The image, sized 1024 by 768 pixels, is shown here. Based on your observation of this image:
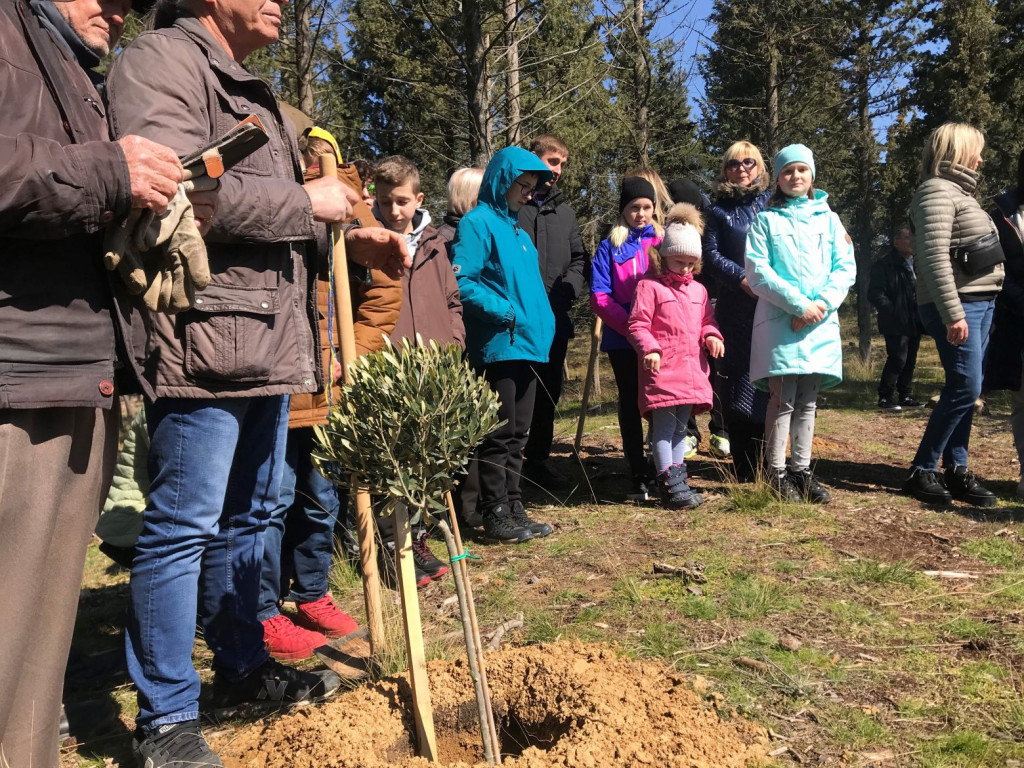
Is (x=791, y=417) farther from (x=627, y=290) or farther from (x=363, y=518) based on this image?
(x=363, y=518)

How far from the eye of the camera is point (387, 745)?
2309 mm

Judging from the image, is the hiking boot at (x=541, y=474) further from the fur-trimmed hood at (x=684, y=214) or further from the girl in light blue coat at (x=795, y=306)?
the fur-trimmed hood at (x=684, y=214)

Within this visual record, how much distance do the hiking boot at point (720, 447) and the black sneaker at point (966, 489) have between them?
65.7 inches

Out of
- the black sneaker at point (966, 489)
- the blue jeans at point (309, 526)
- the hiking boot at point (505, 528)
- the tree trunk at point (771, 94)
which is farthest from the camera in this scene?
the tree trunk at point (771, 94)

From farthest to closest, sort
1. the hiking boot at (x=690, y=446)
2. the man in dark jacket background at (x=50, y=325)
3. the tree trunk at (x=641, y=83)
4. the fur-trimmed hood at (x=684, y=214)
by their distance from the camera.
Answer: the tree trunk at (x=641, y=83) < the hiking boot at (x=690, y=446) < the fur-trimmed hood at (x=684, y=214) < the man in dark jacket background at (x=50, y=325)

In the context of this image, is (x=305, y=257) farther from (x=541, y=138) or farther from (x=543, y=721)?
(x=541, y=138)

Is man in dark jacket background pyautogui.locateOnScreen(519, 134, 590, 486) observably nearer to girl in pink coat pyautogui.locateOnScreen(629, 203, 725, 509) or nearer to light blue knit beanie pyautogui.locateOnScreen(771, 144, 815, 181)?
girl in pink coat pyautogui.locateOnScreen(629, 203, 725, 509)

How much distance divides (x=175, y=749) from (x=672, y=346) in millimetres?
3698

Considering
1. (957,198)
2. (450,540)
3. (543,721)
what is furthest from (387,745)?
(957,198)

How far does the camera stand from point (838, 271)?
4.97 meters

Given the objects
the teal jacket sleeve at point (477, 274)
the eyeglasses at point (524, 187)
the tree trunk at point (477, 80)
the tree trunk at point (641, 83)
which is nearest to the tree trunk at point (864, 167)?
the tree trunk at point (641, 83)

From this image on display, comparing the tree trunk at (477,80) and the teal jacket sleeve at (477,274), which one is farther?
the tree trunk at (477,80)

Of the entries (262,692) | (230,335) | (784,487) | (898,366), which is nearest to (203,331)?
(230,335)

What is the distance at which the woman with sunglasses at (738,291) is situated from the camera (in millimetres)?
5473
